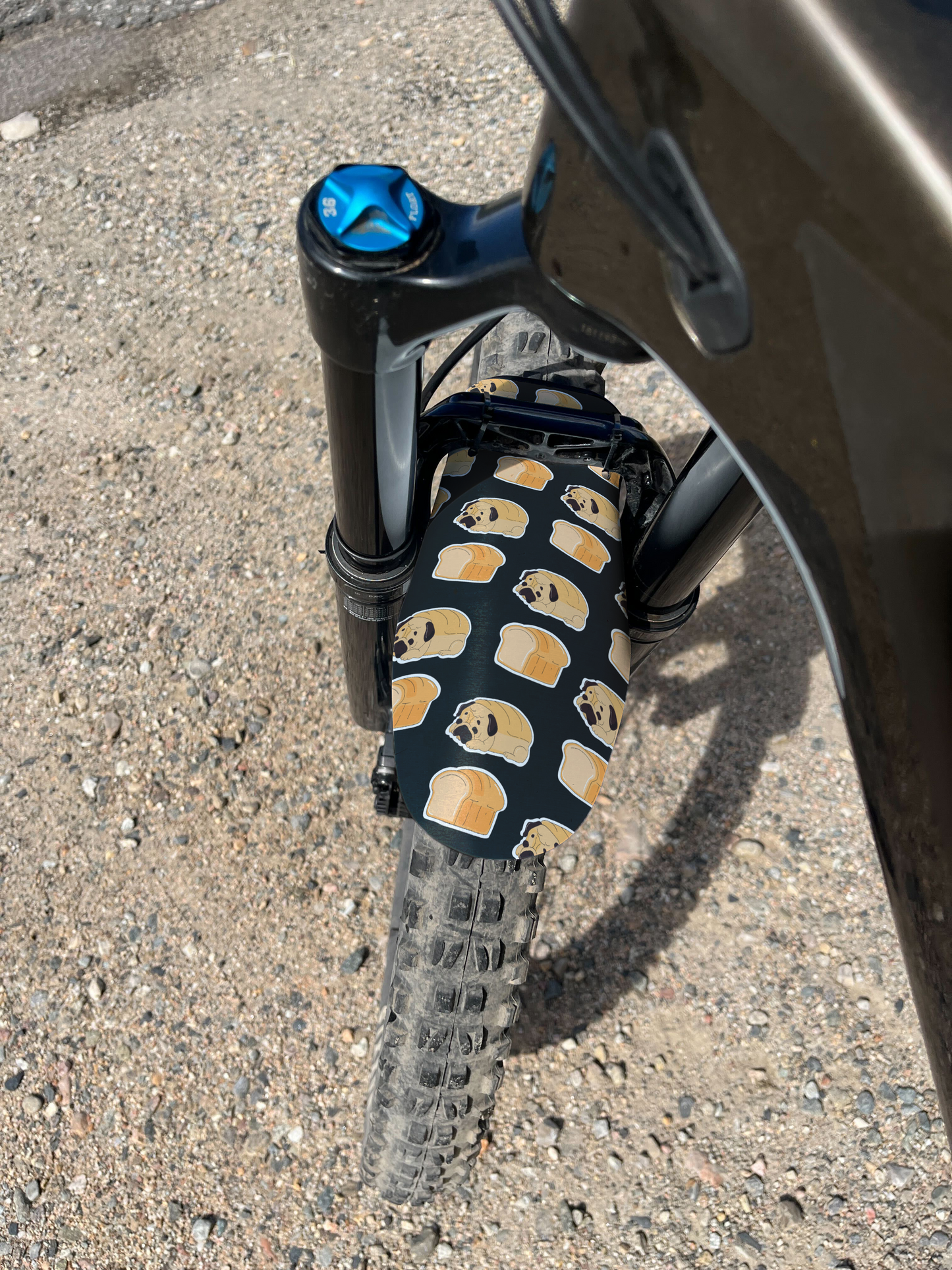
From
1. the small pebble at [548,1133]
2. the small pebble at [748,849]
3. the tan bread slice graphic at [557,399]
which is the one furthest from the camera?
the small pebble at [748,849]

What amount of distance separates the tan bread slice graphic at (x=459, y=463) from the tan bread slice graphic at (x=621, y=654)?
0.36 m

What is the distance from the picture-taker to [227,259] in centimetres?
346

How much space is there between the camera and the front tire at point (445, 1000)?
4.50ft

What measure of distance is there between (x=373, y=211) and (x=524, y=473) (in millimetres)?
617

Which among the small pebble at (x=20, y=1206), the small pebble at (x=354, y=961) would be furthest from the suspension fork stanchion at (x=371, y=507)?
the small pebble at (x=20, y=1206)

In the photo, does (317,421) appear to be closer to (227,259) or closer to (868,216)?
(227,259)

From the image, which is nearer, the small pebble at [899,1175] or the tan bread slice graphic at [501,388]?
the tan bread slice graphic at [501,388]

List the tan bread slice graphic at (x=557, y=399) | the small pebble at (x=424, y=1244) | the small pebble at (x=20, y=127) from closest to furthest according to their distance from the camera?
the tan bread slice graphic at (x=557, y=399) → the small pebble at (x=424, y=1244) → the small pebble at (x=20, y=127)

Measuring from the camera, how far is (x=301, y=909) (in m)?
2.27

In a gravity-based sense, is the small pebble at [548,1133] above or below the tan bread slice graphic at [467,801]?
below

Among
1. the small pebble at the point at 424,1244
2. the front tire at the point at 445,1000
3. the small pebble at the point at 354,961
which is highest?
the front tire at the point at 445,1000

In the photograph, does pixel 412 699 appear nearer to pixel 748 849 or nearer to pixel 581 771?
pixel 581 771

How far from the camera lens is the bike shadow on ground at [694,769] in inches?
85.6

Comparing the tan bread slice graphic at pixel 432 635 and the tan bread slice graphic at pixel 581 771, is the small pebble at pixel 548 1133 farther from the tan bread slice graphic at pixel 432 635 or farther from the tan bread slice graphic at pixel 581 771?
the tan bread slice graphic at pixel 432 635
